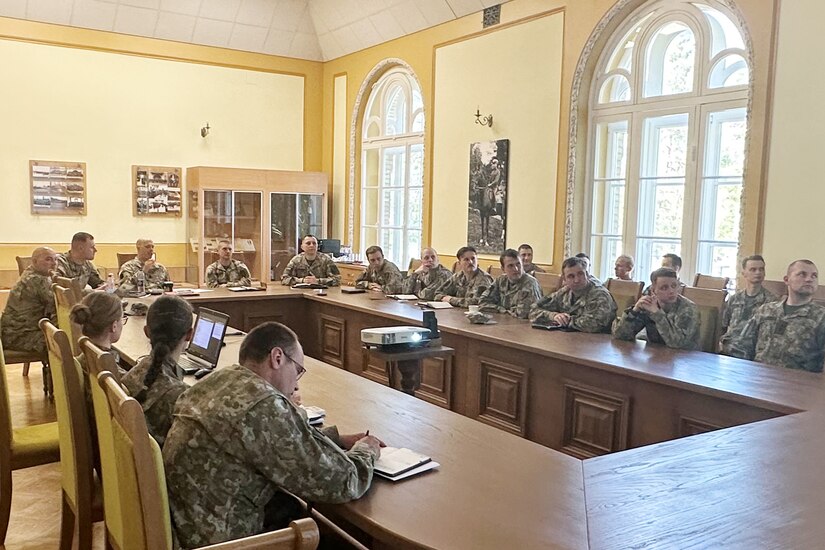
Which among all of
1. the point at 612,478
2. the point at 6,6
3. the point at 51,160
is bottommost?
the point at 612,478

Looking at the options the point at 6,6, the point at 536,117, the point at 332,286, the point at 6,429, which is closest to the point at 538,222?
the point at 536,117

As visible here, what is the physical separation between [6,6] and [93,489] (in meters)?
7.84

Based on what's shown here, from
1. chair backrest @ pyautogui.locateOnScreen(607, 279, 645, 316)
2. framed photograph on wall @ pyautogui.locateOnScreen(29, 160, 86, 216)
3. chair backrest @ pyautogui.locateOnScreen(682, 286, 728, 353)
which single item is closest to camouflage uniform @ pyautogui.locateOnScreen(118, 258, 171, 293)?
framed photograph on wall @ pyautogui.locateOnScreen(29, 160, 86, 216)

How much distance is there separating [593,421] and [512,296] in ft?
7.10

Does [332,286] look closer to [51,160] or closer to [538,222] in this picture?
[538,222]

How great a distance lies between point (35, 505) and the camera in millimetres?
3754

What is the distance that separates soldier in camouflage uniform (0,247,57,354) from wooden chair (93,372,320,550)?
3709mm

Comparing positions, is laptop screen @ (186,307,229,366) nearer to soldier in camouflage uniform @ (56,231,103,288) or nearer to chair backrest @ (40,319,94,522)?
chair backrest @ (40,319,94,522)

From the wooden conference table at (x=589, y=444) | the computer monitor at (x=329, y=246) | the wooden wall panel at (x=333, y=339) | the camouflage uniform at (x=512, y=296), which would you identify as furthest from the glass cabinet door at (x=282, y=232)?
the wooden conference table at (x=589, y=444)

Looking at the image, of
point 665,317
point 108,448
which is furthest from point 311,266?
point 108,448

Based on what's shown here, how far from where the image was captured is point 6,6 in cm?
848

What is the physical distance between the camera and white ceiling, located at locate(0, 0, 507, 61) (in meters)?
8.73

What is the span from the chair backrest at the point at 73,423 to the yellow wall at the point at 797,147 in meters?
5.03

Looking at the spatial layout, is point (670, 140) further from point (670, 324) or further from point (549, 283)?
point (670, 324)
